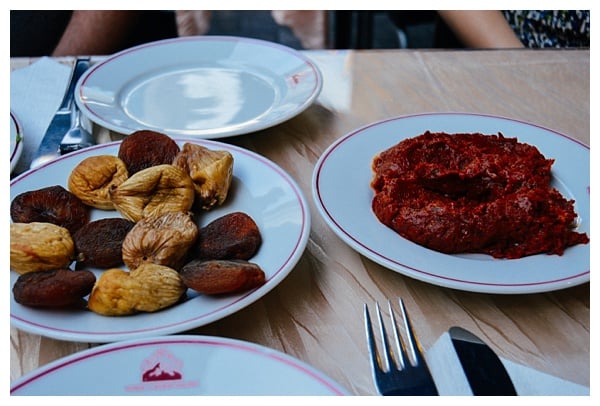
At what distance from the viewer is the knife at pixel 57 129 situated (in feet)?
2.62

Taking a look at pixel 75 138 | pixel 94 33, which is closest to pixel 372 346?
pixel 75 138

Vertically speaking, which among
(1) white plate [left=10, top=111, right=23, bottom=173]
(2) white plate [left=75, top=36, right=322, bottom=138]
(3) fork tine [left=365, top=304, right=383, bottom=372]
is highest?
(1) white plate [left=10, top=111, right=23, bottom=173]

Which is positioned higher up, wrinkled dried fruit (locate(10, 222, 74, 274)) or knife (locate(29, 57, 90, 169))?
wrinkled dried fruit (locate(10, 222, 74, 274))

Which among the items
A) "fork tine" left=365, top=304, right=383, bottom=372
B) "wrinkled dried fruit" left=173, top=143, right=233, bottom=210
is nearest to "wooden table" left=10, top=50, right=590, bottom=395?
"fork tine" left=365, top=304, right=383, bottom=372

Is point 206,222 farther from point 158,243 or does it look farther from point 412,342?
point 412,342

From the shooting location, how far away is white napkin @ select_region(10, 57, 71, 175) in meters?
0.86

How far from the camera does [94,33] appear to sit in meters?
1.41

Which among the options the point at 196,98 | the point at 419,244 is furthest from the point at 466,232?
the point at 196,98

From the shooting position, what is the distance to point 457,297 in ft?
2.01

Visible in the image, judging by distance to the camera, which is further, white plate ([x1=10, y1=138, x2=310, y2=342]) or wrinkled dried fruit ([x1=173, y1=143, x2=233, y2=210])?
wrinkled dried fruit ([x1=173, y1=143, x2=233, y2=210])

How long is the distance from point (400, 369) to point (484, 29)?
1020 millimetres

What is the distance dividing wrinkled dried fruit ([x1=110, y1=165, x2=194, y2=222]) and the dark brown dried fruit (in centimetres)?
6

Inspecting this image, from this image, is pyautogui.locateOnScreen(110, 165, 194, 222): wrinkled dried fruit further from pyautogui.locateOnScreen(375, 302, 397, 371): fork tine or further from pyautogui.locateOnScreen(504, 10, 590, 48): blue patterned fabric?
pyautogui.locateOnScreen(504, 10, 590, 48): blue patterned fabric

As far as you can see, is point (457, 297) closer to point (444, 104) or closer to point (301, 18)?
point (444, 104)
